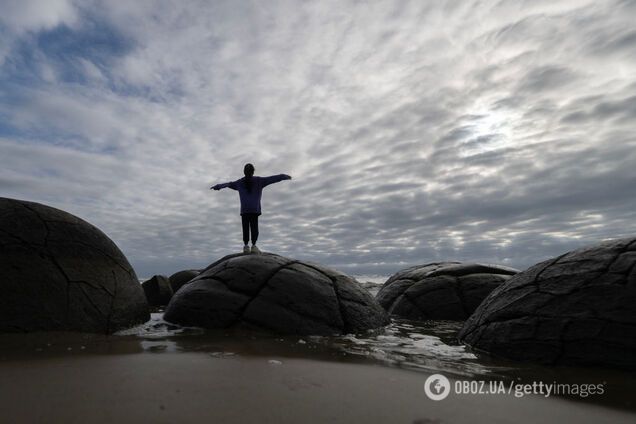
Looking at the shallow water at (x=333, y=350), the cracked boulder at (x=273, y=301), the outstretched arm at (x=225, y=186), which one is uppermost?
the outstretched arm at (x=225, y=186)

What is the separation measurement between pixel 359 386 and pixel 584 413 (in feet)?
3.99

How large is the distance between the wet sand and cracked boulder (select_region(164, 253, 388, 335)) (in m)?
1.74

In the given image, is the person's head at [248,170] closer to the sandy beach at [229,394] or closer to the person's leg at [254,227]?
the person's leg at [254,227]

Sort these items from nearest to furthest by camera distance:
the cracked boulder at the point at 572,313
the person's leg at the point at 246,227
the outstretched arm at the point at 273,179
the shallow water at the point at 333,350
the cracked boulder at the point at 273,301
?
the shallow water at the point at 333,350, the cracked boulder at the point at 572,313, the cracked boulder at the point at 273,301, the person's leg at the point at 246,227, the outstretched arm at the point at 273,179

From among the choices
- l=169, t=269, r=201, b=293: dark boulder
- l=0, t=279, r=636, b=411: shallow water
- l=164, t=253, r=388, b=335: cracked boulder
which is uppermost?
l=169, t=269, r=201, b=293: dark boulder

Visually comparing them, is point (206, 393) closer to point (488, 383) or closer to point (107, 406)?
point (107, 406)

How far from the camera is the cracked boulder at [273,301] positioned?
4527 millimetres

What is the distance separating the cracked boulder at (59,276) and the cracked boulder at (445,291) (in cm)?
454

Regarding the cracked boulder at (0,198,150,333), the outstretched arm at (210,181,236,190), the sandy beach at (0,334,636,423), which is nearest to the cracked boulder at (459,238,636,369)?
the sandy beach at (0,334,636,423)

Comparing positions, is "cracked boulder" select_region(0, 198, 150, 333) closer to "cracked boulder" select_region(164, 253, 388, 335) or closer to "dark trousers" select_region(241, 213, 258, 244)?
"cracked boulder" select_region(164, 253, 388, 335)

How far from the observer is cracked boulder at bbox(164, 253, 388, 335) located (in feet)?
14.9

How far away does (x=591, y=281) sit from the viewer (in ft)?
11.4

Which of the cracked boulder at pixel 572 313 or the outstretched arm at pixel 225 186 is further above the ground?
the outstretched arm at pixel 225 186

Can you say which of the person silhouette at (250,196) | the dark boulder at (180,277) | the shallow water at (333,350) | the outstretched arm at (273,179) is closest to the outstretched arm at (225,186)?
the person silhouette at (250,196)
